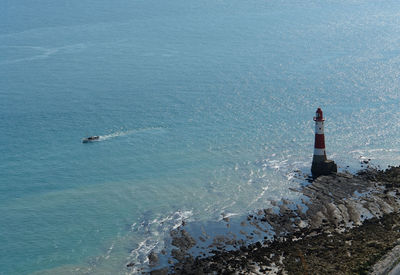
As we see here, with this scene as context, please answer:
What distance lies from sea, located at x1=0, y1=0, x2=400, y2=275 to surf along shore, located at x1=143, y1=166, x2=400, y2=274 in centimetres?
188

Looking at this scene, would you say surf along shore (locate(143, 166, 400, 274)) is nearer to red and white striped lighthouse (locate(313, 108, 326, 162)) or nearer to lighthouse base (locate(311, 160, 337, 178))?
lighthouse base (locate(311, 160, 337, 178))

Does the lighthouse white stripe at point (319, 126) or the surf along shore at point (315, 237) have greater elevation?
the lighthouse white stripe at point (319, 126)

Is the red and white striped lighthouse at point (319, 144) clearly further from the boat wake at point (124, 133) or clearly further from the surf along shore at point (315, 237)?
the boat wake at point (124, 133)

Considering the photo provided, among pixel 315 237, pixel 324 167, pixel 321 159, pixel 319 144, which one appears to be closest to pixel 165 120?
pixel 319 144

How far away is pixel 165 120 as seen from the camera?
166 ft

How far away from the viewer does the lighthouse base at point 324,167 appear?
36875 mm

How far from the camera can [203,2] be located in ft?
346

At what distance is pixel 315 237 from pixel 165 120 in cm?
2546

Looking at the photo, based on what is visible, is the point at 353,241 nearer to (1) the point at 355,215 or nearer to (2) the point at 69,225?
(1) the point at 355,215

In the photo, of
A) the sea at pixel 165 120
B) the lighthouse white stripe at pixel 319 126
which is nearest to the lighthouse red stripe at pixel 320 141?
the lighthouse white stripe at pixel 319 126

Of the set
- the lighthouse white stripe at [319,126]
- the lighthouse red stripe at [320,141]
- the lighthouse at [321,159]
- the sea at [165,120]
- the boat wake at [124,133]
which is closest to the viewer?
the sea at [165,120]

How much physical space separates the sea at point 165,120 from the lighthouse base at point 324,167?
4.78 feet

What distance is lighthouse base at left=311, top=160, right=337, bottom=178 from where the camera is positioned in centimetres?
3688

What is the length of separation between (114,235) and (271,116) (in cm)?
2438
